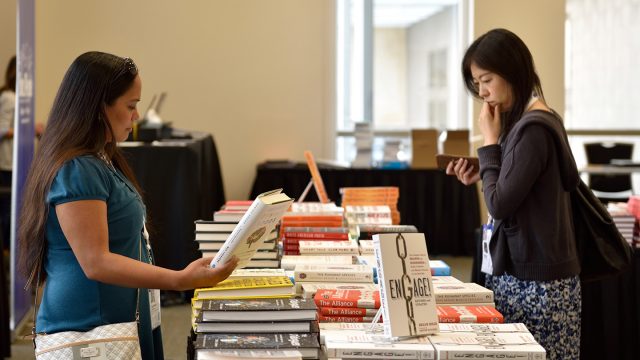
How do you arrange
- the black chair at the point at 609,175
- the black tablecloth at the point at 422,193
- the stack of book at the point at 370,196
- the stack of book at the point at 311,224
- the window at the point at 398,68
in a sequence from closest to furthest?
the stack of book at the point at 311,224
the stack of book at the point at 370,196
the black tablecloth at the point at 422,193
the black chair at the point at 609,175
the window at the point at 398,68

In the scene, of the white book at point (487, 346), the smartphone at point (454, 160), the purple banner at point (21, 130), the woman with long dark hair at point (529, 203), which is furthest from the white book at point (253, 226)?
the purple banner at point (21, 130)

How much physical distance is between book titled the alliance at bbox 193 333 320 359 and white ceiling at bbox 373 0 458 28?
7.05m

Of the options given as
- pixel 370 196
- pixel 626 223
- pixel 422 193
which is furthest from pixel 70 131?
pixel 422 193

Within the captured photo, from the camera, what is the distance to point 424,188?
7.54 m

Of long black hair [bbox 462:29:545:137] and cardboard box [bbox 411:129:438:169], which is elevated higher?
long black hair [bbox 462:29:545:137]

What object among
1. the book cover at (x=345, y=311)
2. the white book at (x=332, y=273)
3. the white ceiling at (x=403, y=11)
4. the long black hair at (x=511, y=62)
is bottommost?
the book cover at (x=345, y=311)

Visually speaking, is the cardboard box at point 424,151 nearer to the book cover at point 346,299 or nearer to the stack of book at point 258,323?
the book cover at point 346,299

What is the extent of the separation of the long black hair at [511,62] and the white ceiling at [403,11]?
617cm

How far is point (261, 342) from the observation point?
1803 millimetres

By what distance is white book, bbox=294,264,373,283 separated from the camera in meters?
2.42

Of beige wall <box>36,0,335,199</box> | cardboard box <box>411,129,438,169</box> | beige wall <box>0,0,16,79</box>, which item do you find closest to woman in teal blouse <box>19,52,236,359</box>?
beige wall <box>0,0,16,79</box>

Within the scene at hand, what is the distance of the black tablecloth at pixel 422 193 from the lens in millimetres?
7484

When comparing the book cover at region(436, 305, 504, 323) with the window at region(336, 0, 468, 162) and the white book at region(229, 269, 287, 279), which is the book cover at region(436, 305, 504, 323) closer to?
the white book at region(229, 269, 287, 279)

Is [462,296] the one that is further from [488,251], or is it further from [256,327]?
[256,327]
